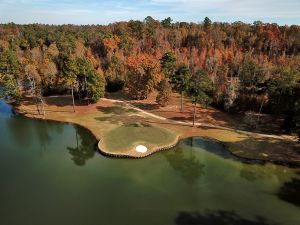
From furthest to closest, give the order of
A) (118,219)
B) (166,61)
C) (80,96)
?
(166,61)
(80,96)
(118,219)

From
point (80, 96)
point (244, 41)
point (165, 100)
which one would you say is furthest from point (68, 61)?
point (244, 41)

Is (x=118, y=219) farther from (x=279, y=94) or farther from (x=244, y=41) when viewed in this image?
(x=244, y=41)

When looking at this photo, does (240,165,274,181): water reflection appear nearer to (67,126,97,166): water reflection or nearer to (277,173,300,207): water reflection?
(277,173,300,207): water reflection

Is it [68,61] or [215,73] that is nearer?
[68,61]

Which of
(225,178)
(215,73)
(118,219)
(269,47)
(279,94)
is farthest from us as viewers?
(269,47)

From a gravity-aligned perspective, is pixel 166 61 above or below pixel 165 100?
above

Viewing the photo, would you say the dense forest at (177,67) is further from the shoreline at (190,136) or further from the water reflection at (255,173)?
the water reflection at (255,173)
